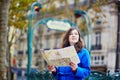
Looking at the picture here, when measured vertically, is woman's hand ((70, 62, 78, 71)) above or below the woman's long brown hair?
below

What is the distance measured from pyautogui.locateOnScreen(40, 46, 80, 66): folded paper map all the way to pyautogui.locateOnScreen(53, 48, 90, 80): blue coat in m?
0.13

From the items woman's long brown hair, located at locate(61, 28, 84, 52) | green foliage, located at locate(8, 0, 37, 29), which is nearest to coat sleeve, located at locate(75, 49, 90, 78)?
woman's long brown hair, located at locate(61, 28, 84, 52)

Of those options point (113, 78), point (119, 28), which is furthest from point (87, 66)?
point (119, 28)

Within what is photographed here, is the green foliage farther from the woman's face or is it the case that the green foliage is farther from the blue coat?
the blue coat

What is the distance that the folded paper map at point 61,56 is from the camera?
5715 millimetres

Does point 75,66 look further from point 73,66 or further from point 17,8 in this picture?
point 17,8

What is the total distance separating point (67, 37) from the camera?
617 centimetres

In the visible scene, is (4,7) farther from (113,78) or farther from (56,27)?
(56,27)

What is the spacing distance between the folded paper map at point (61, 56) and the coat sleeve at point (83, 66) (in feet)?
0.56

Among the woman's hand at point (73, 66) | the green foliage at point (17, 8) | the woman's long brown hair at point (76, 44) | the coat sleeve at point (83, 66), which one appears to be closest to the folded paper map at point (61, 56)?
the woman's hand at point (73, 66)

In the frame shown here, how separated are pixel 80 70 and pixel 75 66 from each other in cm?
10

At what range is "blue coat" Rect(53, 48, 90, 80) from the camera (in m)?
5.79

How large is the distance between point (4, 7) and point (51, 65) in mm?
5118

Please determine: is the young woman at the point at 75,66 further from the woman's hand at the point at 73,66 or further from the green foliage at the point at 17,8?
the green foliage at the point at 17,8
